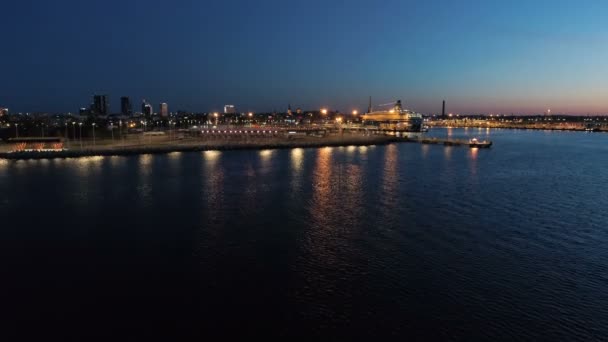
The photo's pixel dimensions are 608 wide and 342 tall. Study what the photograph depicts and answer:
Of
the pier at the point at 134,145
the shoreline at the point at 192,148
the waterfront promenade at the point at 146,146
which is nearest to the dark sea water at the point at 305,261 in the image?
the shoreline at the point at 192,148

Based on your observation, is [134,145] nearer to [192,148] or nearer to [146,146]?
[146,146]

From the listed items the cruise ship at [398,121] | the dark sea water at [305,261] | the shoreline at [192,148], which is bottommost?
the dark sea water at [305,261]

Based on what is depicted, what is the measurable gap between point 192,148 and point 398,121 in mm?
77220

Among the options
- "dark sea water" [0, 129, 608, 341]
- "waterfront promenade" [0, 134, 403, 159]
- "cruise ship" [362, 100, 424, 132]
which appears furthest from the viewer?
"cruise ship" [362, 100, 424, 132]

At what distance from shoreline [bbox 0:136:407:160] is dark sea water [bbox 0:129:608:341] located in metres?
18.9

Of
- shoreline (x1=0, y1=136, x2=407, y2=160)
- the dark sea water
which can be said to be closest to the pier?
shoreline (x1=0, y1=136, x2=407, y2=160)

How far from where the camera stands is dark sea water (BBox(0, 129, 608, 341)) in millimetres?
8852

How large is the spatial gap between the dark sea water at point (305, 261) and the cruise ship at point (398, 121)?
85723 mm

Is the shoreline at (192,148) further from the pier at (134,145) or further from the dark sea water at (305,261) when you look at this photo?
the dark sea water at (305,261)

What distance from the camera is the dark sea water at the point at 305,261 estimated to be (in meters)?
8.85

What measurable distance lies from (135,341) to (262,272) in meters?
3.94

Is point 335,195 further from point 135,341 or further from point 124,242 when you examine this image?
point 135,341

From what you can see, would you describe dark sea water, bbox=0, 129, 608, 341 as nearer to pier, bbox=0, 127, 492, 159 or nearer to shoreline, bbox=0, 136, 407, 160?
shoreline, bbox=0, 136, 407, 160

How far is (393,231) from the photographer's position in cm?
1532
